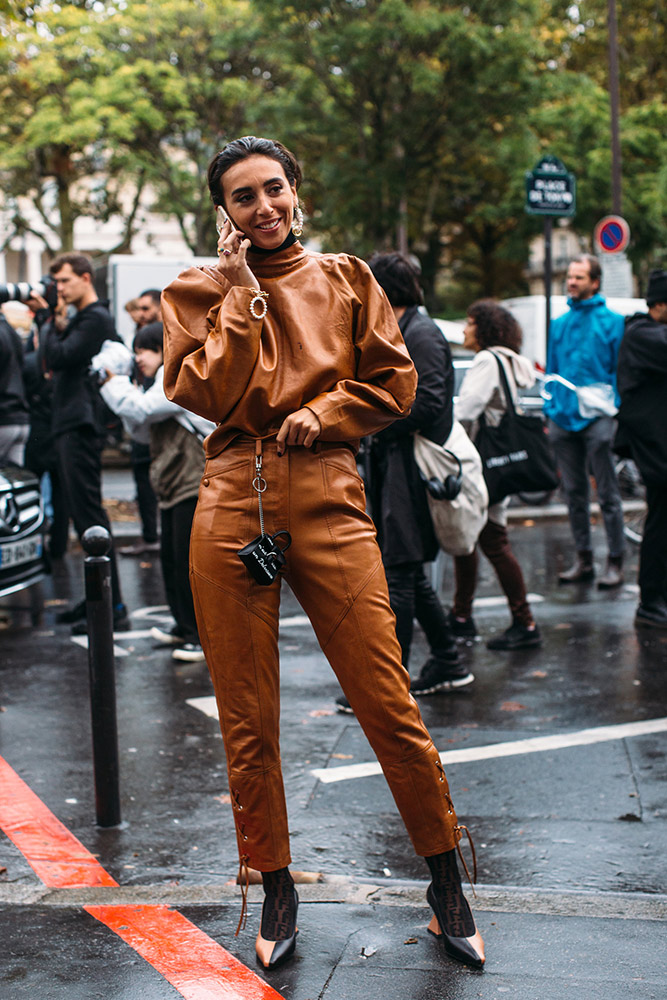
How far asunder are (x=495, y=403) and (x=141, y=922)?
4023 millimetres

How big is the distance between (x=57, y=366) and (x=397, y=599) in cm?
279

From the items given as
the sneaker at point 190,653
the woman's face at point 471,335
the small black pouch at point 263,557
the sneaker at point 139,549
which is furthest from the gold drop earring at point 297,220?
the sneaker at point 139,549

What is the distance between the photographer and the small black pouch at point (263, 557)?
112 inches

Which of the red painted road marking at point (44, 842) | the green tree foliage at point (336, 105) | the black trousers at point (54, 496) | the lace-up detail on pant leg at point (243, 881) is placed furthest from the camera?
the green tree foliage at point (336, 105)

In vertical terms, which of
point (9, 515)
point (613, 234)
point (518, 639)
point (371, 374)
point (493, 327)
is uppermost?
point (613, 234)

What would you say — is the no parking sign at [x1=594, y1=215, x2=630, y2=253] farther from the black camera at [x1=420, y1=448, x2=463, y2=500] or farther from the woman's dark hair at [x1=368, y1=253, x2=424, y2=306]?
the black camera at [x1=420, y1=448, x2=463, y2=500]

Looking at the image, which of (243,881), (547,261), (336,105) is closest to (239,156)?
(243,881)

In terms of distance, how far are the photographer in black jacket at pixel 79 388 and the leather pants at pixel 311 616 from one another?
13.4ft

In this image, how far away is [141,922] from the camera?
3.24 metres

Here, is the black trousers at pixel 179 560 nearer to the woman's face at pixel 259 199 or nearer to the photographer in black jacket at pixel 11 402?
the photographer in black jacket at pixel 11 402

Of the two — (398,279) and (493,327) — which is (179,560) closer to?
(398,279)

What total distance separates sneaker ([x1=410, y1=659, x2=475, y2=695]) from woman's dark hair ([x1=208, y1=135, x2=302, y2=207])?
3255 millimetres

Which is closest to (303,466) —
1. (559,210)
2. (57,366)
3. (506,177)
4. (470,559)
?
(470,559)

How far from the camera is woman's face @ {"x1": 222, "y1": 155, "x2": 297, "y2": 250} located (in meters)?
2.88
